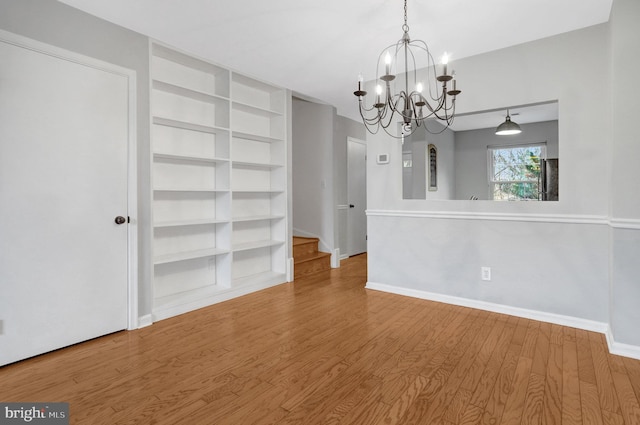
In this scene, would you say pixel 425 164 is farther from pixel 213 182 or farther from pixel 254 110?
pixel 213 182

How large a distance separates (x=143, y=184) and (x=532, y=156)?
3425mm

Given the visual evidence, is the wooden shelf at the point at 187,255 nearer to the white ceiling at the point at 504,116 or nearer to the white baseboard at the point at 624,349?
the white ceiling at the point at 504,116

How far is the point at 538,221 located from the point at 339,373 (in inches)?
86.2

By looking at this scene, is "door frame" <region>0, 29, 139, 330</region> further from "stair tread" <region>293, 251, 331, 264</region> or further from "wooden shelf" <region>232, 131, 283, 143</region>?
"stair tread" <region>293, 251, 331, 264</region>

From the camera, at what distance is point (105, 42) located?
2.62 metres

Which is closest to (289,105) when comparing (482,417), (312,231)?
(312,231)

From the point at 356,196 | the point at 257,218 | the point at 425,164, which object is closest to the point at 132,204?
the point at 257,218

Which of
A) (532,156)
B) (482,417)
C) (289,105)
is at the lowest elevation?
(482,417)

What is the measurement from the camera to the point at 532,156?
3.02 metres

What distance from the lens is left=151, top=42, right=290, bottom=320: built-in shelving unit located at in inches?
128

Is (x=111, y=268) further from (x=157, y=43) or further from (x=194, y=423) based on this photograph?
(x=157, y=43)

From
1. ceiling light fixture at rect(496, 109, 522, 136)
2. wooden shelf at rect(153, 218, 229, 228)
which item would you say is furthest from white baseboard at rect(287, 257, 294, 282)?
ceiling light fixture at rect(496, 109, 522, 136)

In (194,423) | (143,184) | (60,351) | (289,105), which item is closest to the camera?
(194,423)

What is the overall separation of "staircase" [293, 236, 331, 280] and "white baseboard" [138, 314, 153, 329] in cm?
198
